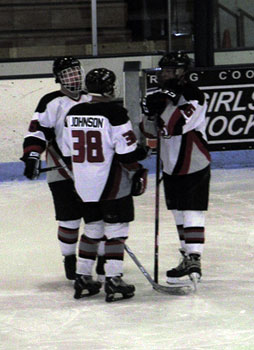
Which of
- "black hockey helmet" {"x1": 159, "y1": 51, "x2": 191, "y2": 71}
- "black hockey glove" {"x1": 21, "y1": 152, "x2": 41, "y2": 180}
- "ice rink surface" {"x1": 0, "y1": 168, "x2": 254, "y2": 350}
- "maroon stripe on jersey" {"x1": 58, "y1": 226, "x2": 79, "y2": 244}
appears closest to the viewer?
"ice rink surface" {"x1": 0, "y1": 168, "x2": 254, "y2": 350}

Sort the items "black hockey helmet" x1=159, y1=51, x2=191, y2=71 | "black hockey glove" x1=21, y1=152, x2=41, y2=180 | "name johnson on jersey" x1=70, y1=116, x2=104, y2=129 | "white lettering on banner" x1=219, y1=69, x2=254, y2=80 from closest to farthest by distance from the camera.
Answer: "name johnson on jersey" x1=70, y1=116, x2=104, y2=129, "black hockey glove" x1=21, y1=152, x2=41, y2=180, "black hockey helmet" x1=159, y1=51, x2=191, y2=71, "white lettering on banner" x1=219, y1=69, x2=254, y2=80

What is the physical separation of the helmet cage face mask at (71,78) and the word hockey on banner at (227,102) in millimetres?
2941

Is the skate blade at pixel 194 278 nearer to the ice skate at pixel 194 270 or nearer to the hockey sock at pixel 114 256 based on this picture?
the ice skate at pixel 194 270

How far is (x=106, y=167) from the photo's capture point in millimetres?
3883

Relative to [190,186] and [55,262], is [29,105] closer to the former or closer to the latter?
[55,262]

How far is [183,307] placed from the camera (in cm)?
379

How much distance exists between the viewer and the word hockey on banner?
7004 mm

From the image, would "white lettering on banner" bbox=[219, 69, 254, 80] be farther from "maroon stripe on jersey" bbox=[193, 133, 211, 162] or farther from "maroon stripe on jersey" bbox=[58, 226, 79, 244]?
"maroon stripe on jersey" bbox=[58, 226, 79, 244]

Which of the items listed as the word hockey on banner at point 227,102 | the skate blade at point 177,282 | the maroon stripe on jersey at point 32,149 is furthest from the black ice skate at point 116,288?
the word hockey on banner at point 227,102

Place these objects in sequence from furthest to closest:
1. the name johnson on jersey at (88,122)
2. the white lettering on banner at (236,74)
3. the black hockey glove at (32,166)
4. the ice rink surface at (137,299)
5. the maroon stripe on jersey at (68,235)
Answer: the white lettering on banner at (236,74)
the maroon stripe on jersey at (68,235)
the black hockey glove at (32,166)
the name johnson on jersey at (88,122)
the ice rink surface at (137,299)

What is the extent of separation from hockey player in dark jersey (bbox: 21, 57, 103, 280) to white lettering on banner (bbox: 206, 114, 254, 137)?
2.93 meters

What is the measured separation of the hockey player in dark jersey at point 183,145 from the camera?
158 inches

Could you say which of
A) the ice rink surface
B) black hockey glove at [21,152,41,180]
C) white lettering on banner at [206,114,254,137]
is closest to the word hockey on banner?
white lettering on banner at [206,114,254,137]

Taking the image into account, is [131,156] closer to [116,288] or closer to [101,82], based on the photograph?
[101,82]
